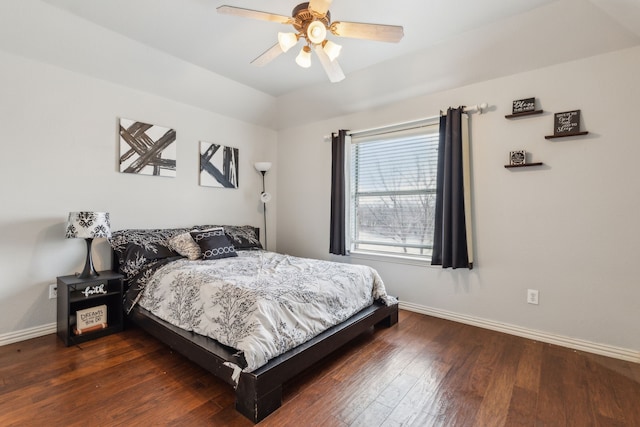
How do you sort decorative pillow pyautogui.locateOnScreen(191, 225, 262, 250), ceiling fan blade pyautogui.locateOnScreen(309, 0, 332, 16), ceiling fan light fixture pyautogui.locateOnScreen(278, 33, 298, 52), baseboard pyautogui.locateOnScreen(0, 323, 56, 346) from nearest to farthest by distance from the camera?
ceiling fan blade pyautogui.locateOnScreen(309, 0, 332, 16)
ceiling fan light fixture pyautogui.locateOnScreen(278, 33, 298, 52)
baseboard pyautogui.locateOnScreen(0, 323, 56, 346)
decorative pillow pyautogui.locateOnScreen(191, 225, 262, 250)

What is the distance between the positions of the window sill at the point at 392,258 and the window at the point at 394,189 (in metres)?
0.08

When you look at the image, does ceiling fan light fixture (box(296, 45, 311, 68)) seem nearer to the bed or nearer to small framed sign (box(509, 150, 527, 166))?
the bed

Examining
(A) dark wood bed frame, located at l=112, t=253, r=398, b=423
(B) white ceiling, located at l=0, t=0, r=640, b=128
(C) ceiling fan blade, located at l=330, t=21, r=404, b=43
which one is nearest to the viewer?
(A) dark wood bed frame, located at l=112, t=253, r=398, b=423

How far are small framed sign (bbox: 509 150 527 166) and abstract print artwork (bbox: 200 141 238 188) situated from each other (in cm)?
328

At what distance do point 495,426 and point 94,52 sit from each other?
4.06 metres

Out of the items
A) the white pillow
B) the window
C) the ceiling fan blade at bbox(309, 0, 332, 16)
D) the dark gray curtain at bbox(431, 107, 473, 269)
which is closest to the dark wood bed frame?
the white pillow

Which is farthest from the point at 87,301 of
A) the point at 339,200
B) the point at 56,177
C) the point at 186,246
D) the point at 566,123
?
the point at 566,123

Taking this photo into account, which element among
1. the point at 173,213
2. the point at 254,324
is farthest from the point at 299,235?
the point at 254,324

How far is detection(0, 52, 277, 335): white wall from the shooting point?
8.15 ft

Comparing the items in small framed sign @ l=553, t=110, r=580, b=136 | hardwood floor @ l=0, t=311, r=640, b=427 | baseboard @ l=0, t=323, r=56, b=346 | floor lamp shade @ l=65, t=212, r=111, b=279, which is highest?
small framed sign @ l=553, t=110, r=580, b=136

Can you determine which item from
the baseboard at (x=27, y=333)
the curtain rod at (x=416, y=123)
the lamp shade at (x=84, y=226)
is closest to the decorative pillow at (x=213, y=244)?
the lamp shade at (x=84, y=226)

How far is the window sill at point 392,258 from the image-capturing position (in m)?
3.31

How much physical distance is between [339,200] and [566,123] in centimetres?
232

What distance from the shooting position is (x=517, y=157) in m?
2.72
